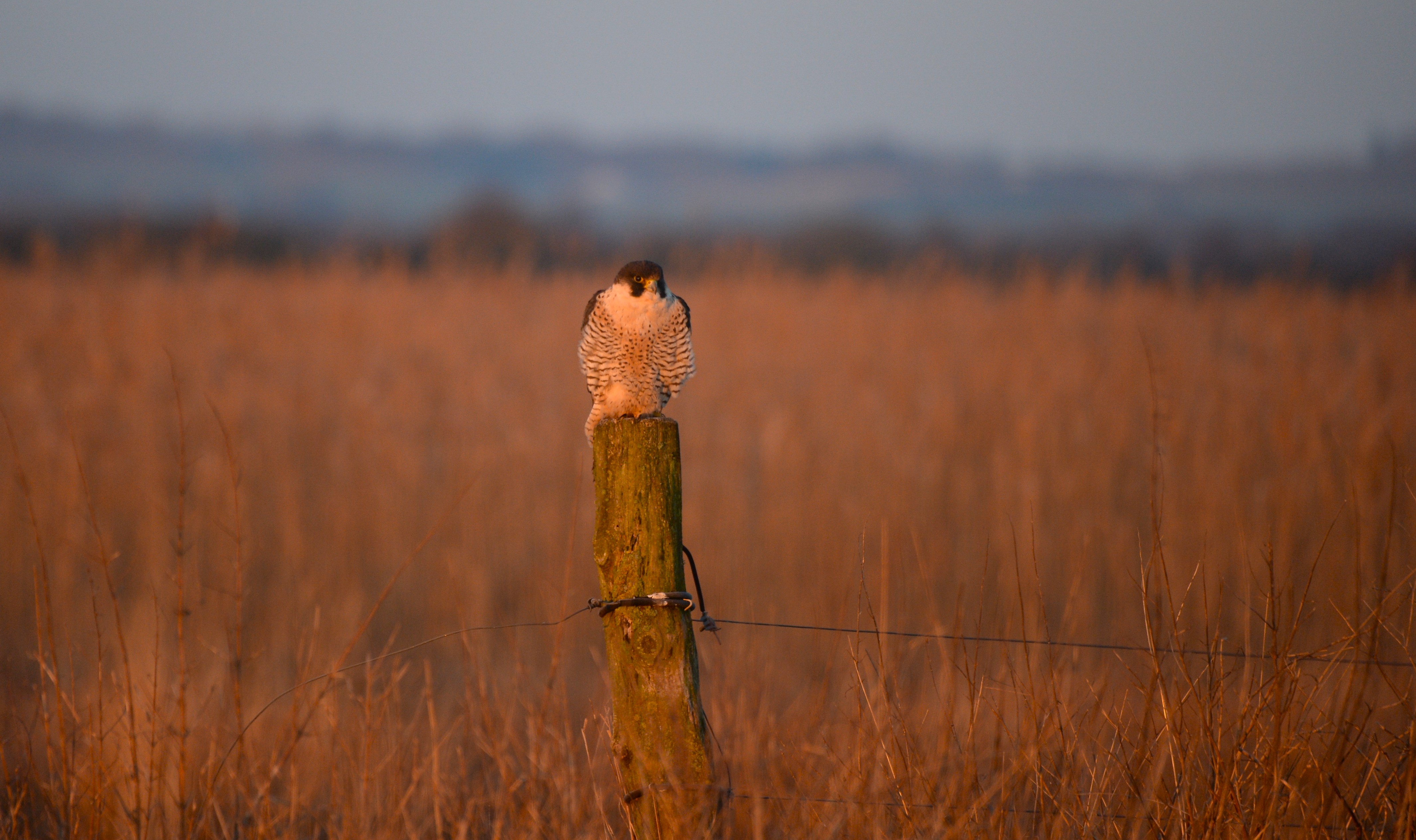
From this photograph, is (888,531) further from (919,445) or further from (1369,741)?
(1369,741)

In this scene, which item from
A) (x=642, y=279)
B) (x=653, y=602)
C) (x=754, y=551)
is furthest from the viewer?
(x=754, y=551)

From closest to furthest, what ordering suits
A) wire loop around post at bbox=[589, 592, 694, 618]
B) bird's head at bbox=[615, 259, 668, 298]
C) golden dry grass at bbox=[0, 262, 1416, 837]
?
1. wire loop around post at bbox=[589, 592, 694, 618]
2. golden dry grass at bbox=[0, 262, 1416, 837]
3. bird's head at bbox=[615, 259, 668, 298]

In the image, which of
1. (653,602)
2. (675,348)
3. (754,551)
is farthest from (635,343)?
(754,551)

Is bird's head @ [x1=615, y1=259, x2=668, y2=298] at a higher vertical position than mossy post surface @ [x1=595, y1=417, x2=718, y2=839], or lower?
higher

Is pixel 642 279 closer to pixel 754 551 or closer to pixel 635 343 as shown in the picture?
pixel 635 343

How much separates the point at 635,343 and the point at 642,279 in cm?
21

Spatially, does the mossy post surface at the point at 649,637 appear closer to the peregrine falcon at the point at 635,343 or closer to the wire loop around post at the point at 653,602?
the wire loop around post at the point at 653,602

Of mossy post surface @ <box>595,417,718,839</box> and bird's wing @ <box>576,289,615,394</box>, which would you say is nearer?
mossy post surface @ <box>595,417,718,839</box>

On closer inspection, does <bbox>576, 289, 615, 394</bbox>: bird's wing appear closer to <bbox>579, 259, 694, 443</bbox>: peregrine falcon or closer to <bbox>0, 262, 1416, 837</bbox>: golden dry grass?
<bbox>579, 259, 694, 443</bbox>: peregrine falcon

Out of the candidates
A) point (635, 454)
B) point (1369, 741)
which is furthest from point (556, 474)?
point (1369, 741)

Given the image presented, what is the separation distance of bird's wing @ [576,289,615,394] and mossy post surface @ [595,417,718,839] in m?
1.02

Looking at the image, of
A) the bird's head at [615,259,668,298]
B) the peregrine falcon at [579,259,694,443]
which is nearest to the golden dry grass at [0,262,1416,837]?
the peregrine falcon at [579,259,694,443]

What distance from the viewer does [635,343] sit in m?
2.69

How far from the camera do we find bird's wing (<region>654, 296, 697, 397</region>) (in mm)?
2684
